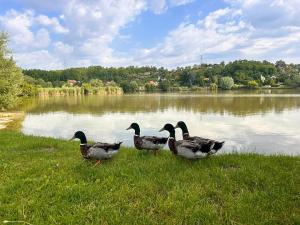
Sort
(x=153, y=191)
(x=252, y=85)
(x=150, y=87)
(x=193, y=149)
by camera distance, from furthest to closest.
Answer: (x=150, y=87), (x=252, y=85), (x=193, y=149), (x=153, y=191)

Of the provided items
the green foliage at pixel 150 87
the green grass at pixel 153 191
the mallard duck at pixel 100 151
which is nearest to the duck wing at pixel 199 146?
the green grass at pixel 153 191

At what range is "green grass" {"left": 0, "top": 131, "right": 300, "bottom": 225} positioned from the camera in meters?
6.00

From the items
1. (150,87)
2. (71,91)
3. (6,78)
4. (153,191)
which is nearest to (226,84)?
(150,87)

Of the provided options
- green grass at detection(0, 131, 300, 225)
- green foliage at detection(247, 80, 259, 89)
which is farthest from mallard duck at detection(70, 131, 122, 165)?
green foliage at detection(247, 80, 259, 89)

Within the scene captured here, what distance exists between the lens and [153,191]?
23.6 ft

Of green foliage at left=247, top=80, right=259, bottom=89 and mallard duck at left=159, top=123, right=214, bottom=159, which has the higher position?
green foliage at left=247, top=80, right=259, bottom=89

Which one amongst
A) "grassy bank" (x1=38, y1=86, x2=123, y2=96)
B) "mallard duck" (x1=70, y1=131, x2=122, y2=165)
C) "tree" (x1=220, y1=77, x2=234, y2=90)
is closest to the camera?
"mallard duck" (x1=70, y1=131, x2=122, y2=165)

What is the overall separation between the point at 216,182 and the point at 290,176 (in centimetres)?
174

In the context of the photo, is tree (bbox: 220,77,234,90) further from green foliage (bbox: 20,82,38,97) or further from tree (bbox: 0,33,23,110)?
tree (bbox: 0,33,23,110)

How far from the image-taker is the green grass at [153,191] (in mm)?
6000

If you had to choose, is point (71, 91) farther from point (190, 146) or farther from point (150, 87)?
point (190, 146)

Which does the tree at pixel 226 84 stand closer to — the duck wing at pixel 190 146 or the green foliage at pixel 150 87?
the green foliage at pixel 150 87

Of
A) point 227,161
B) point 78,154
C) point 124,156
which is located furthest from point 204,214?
point 78,154

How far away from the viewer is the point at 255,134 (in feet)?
81.0
